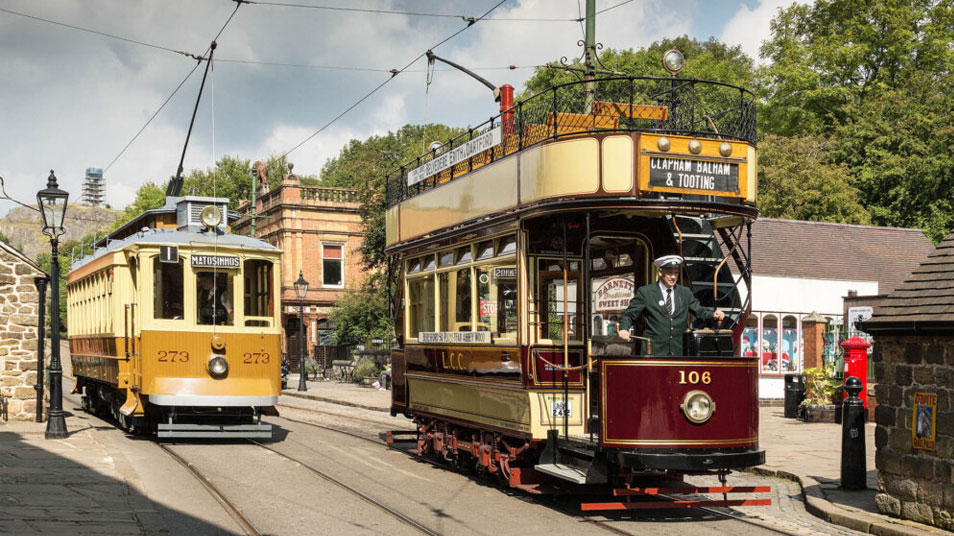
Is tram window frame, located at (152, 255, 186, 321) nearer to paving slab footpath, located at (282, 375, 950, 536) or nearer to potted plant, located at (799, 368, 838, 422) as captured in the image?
paving slab footpath, located at (282, 375, 950, 536)

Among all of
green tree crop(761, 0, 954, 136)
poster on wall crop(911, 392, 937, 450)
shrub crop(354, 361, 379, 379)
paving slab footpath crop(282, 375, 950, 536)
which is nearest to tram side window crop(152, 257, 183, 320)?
paving slab footpath crop(282, 375, 950, 536)

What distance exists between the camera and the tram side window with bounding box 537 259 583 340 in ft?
36.8

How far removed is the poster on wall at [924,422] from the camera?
31.6 ft

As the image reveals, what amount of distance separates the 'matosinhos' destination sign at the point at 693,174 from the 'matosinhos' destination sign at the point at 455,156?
2.30 meters

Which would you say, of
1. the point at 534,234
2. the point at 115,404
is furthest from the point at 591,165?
the point at 115,404

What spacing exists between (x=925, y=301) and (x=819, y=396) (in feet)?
39.3

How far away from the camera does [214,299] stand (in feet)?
54.6

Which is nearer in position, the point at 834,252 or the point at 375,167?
the point at 834,252

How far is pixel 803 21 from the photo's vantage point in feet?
155

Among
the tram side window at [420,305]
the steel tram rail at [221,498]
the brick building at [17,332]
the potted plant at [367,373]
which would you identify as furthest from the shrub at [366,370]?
the tram side window at [420,305]

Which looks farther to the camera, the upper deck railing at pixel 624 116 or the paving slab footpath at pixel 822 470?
the upper deck railing at pixel 624 116

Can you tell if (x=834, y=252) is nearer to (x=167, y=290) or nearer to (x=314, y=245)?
(x=167, y=290)

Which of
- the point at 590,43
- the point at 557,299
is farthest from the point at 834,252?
the point at 557,299

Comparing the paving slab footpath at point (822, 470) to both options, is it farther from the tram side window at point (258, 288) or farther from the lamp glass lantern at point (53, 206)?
the lamp glass lantern at point (53, 206)
